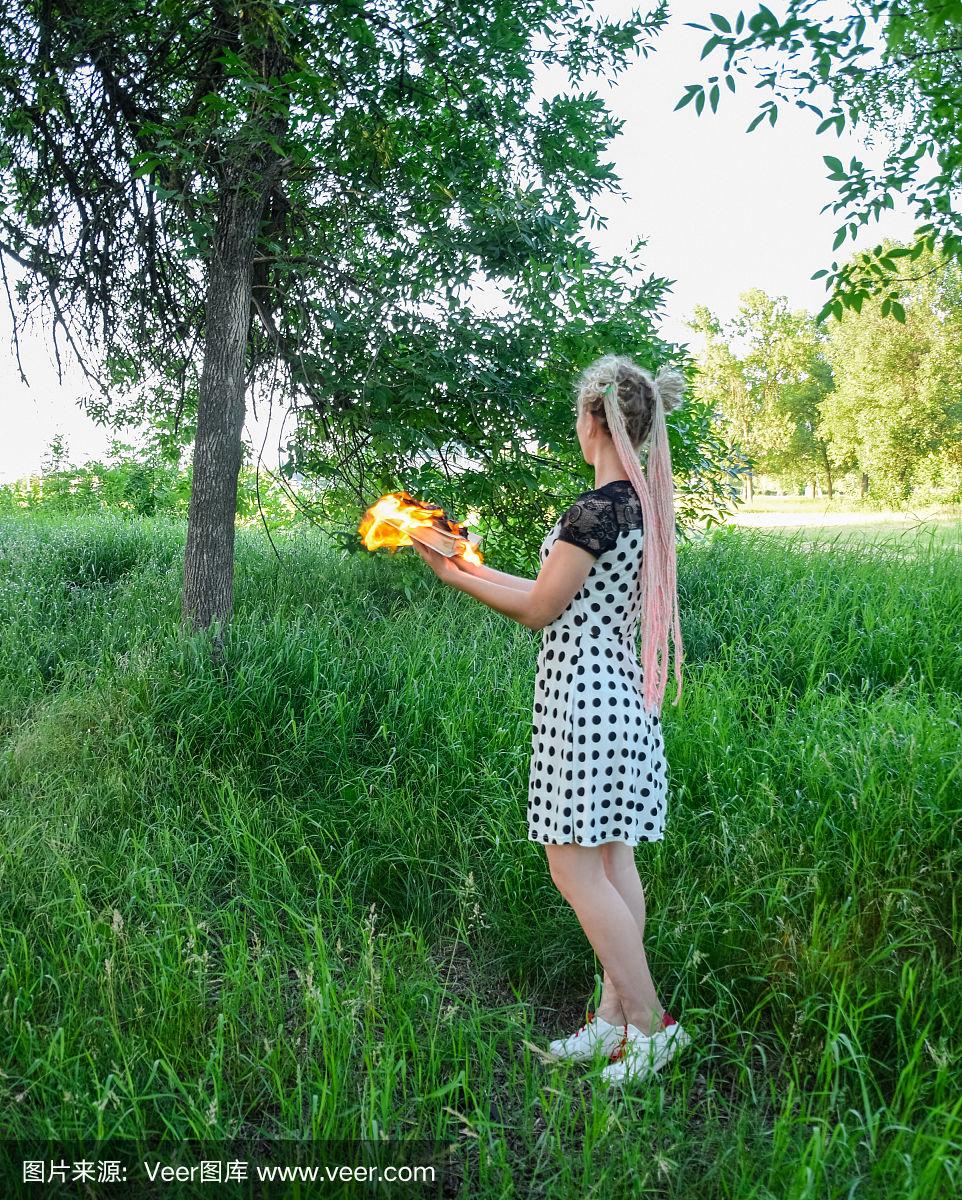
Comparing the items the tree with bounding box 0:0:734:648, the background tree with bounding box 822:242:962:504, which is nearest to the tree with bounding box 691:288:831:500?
the background tree with bounding box 822:242:962:504

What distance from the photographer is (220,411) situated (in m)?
5.63

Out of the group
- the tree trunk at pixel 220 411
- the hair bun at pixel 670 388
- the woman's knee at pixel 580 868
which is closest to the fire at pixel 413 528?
the hair bun at pixel 670 388

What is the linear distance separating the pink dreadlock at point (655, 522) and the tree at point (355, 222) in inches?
95.5

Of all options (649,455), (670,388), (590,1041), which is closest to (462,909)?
(590,1041)

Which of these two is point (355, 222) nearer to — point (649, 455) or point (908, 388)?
point (649, 455)

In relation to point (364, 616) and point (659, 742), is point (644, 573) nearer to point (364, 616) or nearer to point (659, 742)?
point (659, 742)

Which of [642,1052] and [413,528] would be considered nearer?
[642,1052]

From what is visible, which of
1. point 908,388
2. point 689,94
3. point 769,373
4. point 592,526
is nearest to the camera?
point 592,526

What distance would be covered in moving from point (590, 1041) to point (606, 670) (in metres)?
1.12

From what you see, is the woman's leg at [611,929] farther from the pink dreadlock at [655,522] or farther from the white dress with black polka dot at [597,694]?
the pink dreadlock at [655,522]

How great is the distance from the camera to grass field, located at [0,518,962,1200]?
2389 mm

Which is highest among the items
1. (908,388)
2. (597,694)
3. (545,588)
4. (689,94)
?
(908,388)

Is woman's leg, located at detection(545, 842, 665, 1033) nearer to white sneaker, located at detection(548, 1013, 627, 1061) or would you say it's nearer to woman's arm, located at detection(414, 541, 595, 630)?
white sneaker, located at detection(548, 1013, 627, 1061)

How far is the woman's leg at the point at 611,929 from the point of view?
264 cm
